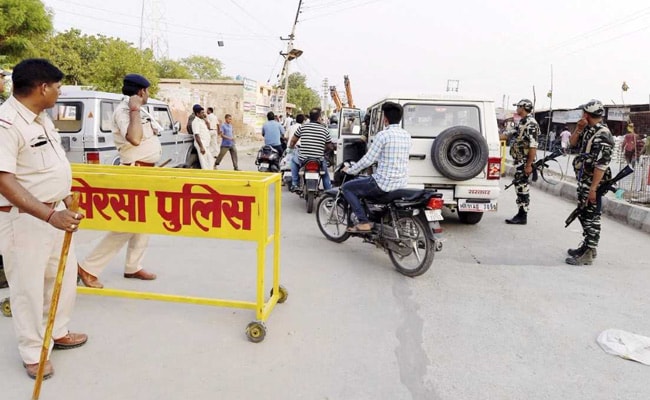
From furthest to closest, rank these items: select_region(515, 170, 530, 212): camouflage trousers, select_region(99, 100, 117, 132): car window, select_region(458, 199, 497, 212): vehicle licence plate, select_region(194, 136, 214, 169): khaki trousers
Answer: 1. select_region(194, 136, 214, 169): khaki trousers
2. select_region(99, 100, 117, 132): car window
3. select_region(515, 170, 530, 212): camouflage trousers
4. select_region(458, 199, 497, 212): vehicle licence plate

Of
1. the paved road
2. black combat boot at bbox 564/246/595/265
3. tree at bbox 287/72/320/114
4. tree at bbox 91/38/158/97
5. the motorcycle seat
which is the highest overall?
tree at bbox 287/72/320/114

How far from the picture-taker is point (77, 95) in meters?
8.10

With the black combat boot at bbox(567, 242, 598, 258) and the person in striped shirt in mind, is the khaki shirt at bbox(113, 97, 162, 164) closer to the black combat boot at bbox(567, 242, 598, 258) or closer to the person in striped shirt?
the person in striped shirt

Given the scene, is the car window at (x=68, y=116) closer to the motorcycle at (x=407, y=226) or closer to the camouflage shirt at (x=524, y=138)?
the motorcycle at (x=407, y=226)

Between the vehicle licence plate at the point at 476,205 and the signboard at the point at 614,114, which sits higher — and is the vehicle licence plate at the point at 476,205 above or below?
below

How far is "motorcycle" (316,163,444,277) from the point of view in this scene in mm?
4914

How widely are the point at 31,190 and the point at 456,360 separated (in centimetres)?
281

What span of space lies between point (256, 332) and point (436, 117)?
15.5 feet

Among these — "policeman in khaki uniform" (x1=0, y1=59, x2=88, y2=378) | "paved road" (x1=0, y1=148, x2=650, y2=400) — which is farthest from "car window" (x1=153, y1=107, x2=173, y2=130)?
"policeman in khaki uniform" (x1=0, y1=59, x2=88, y2=378)

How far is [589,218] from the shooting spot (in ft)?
18.1

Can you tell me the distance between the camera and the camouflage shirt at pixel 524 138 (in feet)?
24.6

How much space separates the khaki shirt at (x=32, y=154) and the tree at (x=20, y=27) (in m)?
20.3

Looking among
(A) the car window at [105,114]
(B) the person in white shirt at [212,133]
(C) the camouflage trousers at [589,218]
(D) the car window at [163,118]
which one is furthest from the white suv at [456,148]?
(B) the person in white shirt at [212,133]

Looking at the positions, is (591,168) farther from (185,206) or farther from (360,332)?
(185,206)
